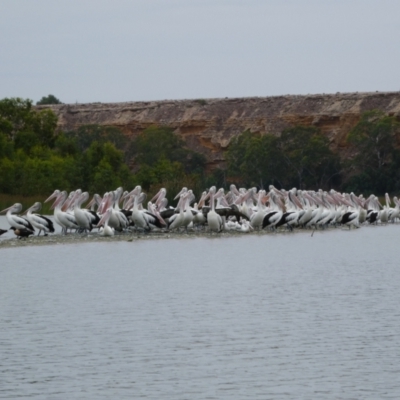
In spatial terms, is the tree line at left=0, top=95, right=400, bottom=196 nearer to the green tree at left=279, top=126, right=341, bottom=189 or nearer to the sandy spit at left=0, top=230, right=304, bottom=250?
the green tree at left=279, top=126, right=341, bottom=189

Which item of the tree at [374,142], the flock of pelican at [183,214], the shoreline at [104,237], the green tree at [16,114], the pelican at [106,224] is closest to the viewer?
the shoreline at [104,237]

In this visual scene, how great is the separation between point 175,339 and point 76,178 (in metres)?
30.8

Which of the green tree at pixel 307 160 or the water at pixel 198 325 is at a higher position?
the green tree at pixel 307 160

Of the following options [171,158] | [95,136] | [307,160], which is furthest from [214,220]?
[95,136]

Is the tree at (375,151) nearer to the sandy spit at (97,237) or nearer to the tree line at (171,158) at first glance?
the tree line at (171,158)

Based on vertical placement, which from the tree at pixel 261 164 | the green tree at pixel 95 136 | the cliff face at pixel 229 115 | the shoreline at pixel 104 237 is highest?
the cliff face at pixel 229 115

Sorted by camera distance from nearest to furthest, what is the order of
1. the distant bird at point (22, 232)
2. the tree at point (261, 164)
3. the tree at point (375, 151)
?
the distant bird at point (22, 232), the tree at point (375, 151), the tree at point (261, 164)

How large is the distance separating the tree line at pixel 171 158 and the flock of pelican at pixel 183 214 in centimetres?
790

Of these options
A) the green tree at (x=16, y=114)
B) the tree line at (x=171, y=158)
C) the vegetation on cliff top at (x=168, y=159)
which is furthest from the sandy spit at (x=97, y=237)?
the green tree at (x=16, y=114)

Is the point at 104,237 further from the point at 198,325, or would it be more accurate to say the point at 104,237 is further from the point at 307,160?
the point at 307,160

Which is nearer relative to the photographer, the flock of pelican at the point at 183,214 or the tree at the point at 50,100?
the flock of pelican at the point at 183,214

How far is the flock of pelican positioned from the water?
2874 millimetres

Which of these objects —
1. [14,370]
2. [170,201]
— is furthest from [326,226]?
[14,370]

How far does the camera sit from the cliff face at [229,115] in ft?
243
